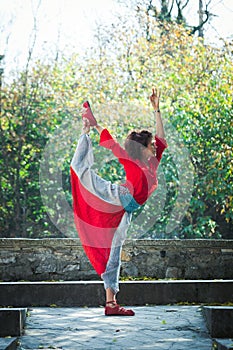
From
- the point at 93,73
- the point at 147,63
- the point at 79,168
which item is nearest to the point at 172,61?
the point at 147,63

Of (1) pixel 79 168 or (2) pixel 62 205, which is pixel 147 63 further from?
(1) pixel 79 168

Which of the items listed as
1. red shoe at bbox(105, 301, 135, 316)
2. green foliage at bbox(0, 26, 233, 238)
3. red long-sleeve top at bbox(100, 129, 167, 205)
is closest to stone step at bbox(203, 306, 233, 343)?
red shoe at bbox(105, 301, 135, 316)

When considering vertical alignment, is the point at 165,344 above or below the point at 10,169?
below

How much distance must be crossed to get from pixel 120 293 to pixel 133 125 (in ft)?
18.3

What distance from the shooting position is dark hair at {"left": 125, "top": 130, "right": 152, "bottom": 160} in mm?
6094

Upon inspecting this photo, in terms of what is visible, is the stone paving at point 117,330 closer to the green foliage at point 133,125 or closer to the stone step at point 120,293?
the stone step at point 120,293

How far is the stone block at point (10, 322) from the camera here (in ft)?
16.3

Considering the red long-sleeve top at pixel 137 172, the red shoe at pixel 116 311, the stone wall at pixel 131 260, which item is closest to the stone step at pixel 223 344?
the red shoe at pixel 116 311

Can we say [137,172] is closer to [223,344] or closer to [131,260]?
[223,344]

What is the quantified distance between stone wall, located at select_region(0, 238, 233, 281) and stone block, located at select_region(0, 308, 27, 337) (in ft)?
10.5

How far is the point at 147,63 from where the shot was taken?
44.8 feet

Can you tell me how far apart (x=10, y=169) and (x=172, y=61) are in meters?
3.63

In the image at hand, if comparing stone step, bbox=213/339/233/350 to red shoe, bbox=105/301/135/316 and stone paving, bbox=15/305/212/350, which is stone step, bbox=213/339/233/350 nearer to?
stone paving, bbox=15/305/212/350

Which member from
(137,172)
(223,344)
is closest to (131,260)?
(137,172)
